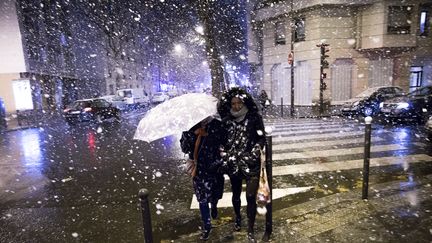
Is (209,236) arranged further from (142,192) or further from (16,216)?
(16,216)

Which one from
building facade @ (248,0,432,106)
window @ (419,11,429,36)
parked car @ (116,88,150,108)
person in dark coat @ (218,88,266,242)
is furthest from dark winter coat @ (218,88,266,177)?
parked car @ (116,88,150,108)

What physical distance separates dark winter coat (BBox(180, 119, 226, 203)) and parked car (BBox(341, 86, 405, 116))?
13.5 metres

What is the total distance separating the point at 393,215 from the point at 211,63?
51.7ft

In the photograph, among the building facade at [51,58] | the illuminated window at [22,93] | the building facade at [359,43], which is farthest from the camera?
the building facade at [51,58]

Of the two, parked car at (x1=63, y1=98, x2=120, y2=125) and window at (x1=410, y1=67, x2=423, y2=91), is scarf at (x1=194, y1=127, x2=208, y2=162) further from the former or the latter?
window at (x1=410, y1=67, x2=423, y2=91)

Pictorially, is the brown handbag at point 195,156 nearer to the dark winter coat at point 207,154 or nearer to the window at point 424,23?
the dark winter coat at point 207,154

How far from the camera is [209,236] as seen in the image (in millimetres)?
3705

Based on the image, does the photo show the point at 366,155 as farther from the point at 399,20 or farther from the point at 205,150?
the point at 399,20

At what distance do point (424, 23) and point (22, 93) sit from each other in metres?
29.6

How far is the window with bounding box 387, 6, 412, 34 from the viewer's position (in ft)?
64.5

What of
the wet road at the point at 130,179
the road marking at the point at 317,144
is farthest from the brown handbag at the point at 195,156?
the road marking at the point at 317,144

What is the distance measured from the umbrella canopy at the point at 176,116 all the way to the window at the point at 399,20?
68.9ft

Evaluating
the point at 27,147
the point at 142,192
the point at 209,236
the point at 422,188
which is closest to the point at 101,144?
the point at 27,147

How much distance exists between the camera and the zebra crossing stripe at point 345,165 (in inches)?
244
